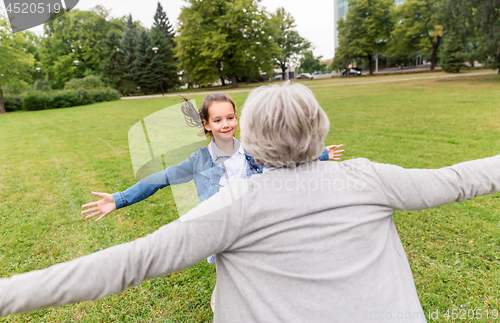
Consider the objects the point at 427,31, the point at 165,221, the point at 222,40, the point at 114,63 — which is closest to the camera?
the point at 165,221

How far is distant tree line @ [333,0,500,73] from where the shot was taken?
21766mm

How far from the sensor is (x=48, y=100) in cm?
2845

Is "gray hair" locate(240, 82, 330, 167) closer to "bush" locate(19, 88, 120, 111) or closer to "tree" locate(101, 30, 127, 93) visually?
"bush" locate(19, 88, 120, 111)

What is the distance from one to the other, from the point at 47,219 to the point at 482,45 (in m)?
29.0

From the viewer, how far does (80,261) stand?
0.90 m

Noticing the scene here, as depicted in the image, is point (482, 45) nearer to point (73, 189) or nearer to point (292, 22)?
point (73, 189)

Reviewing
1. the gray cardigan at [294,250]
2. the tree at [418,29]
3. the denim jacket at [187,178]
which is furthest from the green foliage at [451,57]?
the gray cardigan at [294,250]

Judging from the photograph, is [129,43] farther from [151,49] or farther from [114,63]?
[151,49]

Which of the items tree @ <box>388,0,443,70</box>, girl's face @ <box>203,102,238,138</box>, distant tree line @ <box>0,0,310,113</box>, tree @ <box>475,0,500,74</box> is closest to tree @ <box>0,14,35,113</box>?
distant tree line @ <box>0,0,310,113</box>

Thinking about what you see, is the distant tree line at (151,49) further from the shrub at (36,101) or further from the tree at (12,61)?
the shrub at (36,101)

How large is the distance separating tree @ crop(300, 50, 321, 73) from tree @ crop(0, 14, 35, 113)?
5648 cm

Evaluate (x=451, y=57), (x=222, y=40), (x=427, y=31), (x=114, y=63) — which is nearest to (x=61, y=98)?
(x=114, y=63)

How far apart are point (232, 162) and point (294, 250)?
1.22 m

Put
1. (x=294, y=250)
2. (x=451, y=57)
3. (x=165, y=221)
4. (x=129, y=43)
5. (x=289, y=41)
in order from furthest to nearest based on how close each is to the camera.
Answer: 1. (x=289, y=41)
2. (x=129, y=43)
3. (x=451, y=57)
4. (x=165, y=221)
5. (x=294, y=250)
